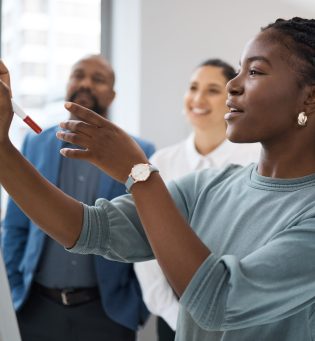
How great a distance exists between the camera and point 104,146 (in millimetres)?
827

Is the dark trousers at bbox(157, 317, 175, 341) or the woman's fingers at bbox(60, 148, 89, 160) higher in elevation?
the woman's fingers at bbox(60, 148, 89, 160)

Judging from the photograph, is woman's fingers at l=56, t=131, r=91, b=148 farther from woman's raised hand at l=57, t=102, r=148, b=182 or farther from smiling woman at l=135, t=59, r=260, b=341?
smiling woman at l=135, t=59, r=260, b=341

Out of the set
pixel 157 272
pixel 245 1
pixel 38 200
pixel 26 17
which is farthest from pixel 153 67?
pixel 38 200

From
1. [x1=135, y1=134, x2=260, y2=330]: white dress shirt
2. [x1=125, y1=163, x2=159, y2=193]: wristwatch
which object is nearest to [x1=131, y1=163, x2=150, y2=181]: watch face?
[x1=125, y1=163, x2=159, y2=193]: wristwatch

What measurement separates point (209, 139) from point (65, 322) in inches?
31.7

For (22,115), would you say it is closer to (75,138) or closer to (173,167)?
(75,138)

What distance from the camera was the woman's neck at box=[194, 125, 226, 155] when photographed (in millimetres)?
2041

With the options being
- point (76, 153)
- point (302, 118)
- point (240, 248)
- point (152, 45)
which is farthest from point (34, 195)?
point (152, 45)

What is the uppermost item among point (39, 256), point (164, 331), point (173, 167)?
point (173, 167)

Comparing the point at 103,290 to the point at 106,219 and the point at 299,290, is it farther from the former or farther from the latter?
the point at 299,290

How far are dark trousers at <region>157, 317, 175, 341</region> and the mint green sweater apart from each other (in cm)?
97

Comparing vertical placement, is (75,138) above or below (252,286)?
above

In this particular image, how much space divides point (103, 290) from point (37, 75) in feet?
4.26

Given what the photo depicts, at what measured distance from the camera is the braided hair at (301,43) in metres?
0.92
